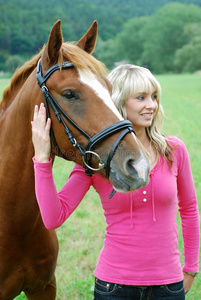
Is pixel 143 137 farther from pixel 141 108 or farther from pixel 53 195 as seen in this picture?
pixel 53 195

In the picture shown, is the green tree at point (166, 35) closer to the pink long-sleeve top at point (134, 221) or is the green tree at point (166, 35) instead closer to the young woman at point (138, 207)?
the young woman at point (138, 207)

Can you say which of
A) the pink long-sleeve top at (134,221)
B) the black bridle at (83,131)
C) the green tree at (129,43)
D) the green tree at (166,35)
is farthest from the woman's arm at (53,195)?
the green tree at (129,43)

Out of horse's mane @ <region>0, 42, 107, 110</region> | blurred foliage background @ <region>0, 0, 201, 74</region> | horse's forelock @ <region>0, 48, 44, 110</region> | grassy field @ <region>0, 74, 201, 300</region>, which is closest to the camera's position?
horse's mane @ <region>0, 42, 107, 110</region>

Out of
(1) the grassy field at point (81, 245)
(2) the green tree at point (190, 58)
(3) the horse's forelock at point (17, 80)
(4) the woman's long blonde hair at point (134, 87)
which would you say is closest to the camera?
(4) the woman's long blonde hair at point (134, 87)

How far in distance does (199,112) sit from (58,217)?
17.2 metres

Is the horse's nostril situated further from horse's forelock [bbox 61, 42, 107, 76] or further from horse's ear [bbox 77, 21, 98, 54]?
horse's ear [bbox 77, 21, 98, 54]

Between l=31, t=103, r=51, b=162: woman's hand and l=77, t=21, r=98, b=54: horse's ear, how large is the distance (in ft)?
2.12

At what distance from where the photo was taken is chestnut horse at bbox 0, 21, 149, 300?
1783 millimetres

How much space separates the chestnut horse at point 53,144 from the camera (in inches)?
70.2

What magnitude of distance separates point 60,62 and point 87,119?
39cm

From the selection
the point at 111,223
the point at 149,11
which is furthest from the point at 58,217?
the point at 149,11

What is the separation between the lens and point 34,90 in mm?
2088

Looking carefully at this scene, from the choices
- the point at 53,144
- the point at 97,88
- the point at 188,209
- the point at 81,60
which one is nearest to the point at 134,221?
the point at 188,209

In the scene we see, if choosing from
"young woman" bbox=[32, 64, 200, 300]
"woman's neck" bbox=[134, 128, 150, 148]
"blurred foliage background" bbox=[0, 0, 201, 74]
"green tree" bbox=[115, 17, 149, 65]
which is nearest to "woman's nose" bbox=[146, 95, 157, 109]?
"young woman" bbox=[32, 64, 200, 300]
